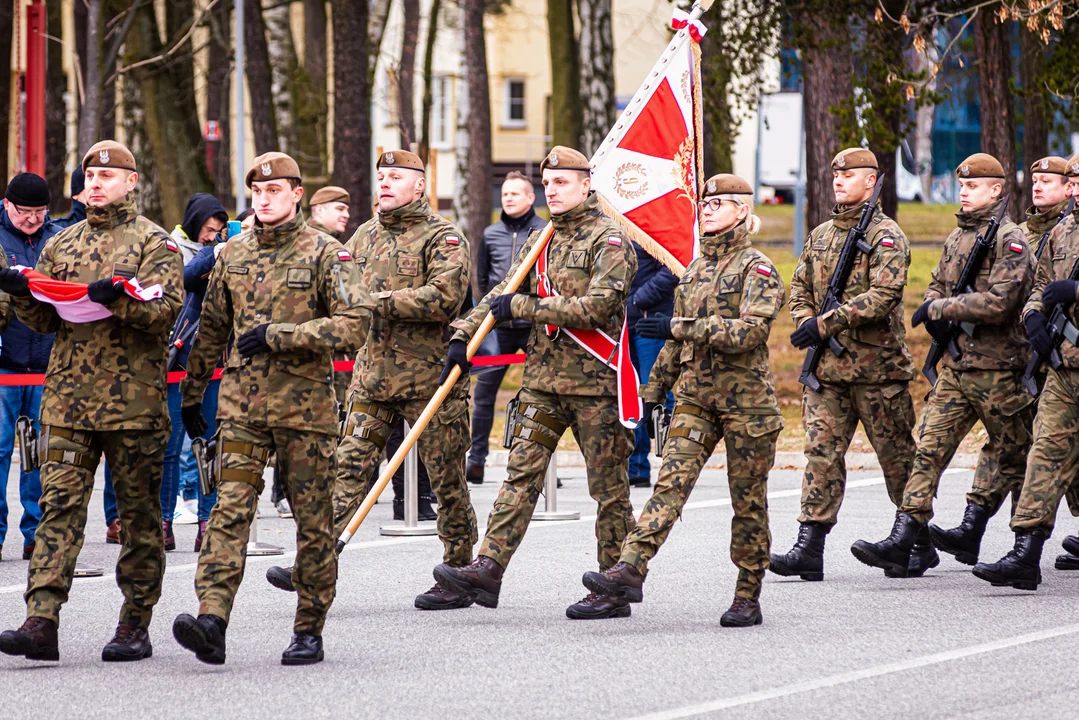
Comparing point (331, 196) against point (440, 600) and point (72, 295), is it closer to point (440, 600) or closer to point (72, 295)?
point (440, 600)

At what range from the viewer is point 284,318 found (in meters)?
7.09

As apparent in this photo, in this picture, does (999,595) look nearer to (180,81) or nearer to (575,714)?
(575,714)

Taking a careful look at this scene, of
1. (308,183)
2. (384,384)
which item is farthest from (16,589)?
(308,183)

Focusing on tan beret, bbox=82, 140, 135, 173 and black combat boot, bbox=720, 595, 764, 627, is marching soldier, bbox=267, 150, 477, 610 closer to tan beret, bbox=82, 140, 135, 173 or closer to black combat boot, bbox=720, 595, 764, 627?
black combat boot, bbox=720, 595, 764, 627

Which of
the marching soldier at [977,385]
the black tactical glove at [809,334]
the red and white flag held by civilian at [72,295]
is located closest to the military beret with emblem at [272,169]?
the red and white flag held by civilian at [72,295]

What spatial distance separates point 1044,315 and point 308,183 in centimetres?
1717

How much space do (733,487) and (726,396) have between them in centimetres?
43

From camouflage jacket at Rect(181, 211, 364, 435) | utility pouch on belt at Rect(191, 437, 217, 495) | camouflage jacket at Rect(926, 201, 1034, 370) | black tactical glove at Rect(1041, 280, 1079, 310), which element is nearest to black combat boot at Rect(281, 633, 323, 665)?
utility pouch on belt at Rect(191, 437, 217, 495)

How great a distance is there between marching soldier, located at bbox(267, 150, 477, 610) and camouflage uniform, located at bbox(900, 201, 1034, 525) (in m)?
2.43

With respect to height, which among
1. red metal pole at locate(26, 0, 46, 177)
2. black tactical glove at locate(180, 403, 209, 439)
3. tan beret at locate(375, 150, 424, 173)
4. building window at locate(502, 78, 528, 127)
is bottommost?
black tactical glove at locate(180, 403, 209, 439)

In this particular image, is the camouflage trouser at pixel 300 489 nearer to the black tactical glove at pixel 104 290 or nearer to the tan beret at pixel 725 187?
the black tactical glove at pixel 104 290

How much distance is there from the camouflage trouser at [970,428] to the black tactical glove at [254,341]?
3802 millimetres

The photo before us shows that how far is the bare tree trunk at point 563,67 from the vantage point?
77.7 feet

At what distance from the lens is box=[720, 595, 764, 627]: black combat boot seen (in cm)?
789
